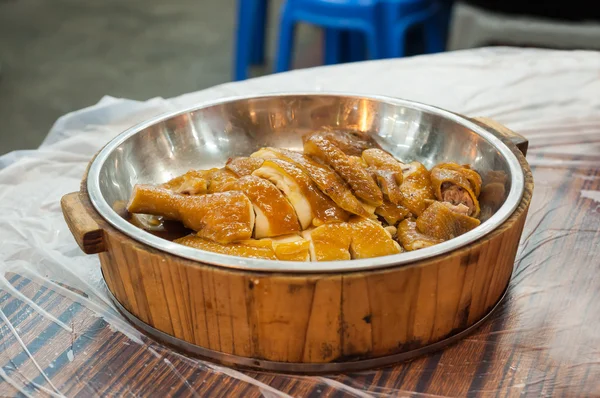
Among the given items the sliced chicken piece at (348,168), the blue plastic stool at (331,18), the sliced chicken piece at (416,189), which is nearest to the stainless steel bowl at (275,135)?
the sliced chicken piece at (416,189)

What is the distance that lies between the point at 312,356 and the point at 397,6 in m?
2.33

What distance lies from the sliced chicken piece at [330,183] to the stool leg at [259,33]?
8.91 feet

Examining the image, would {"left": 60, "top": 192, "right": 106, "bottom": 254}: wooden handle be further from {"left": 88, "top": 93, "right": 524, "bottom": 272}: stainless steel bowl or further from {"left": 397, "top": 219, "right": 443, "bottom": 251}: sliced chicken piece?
{"left": 397, "top": 219, "right": 443, "bottom": 251}: sliced chicken piece

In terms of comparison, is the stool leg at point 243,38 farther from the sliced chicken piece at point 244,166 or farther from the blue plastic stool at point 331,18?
the sliced chicken piece at point 244,166

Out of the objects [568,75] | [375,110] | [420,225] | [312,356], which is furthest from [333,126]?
[568,75]

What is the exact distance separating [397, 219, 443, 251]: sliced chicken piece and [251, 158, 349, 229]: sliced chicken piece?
10 centimetres

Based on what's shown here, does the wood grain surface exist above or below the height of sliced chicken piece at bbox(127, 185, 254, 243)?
below

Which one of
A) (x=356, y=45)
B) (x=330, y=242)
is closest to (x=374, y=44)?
(x=356, y=45)

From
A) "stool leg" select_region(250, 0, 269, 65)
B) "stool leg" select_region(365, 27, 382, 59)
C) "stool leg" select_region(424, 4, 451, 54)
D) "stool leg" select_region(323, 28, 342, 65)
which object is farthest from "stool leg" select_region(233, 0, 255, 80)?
"stool leg" select_region(424, 4, 451, 54)

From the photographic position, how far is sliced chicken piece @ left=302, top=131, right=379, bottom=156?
49.1 inches

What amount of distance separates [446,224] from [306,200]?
235 mm

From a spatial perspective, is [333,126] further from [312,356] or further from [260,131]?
[312,356]

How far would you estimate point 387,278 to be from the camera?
31.2 inches

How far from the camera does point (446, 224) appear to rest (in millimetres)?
1013
